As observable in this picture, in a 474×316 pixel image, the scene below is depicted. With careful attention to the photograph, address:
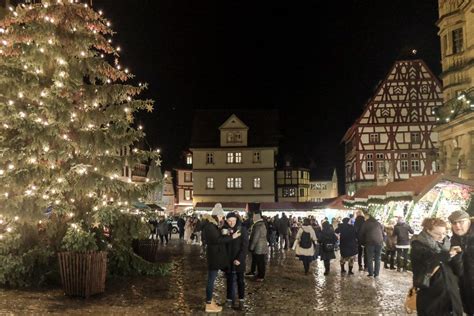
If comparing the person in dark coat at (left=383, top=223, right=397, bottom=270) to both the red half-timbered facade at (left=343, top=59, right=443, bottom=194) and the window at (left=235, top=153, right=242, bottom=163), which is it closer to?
the red half-timbered facade at (left=343, top=59, right=443, bottom=194)

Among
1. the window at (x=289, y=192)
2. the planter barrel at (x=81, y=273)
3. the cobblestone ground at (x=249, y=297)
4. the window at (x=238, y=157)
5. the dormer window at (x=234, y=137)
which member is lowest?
the cobblestone ground at (x=249, y=297)

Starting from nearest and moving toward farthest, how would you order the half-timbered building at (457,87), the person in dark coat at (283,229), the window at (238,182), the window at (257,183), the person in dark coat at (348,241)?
the person in dark coat at (348,241) → the half-timbered building at (457,87) → the person in dark coat at (283,229) → the window at (257,183) → the window at (238,182)

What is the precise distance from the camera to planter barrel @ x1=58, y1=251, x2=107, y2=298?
12.1 metres

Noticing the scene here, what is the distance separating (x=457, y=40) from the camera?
97.8ft

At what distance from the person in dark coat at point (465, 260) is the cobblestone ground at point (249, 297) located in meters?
4.53

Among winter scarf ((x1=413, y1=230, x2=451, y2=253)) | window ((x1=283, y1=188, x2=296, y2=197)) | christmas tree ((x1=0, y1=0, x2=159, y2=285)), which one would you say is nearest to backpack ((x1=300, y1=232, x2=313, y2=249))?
christmas tree ((x1=0, y1=0, x2=159, y2=285))

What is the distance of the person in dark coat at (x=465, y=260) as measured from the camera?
239 inches

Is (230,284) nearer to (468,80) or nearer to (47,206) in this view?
(47,206)

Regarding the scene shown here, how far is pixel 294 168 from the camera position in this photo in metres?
70.4

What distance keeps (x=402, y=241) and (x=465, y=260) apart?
12.3 meters

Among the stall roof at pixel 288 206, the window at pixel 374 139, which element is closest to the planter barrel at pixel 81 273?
the stall roof at pixel 288 206

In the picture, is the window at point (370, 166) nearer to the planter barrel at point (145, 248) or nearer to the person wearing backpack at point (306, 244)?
the person wearing backpack at point (306, 244)

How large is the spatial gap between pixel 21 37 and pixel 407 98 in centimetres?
4313

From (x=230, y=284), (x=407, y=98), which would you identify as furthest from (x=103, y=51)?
(x=407, y=98)
